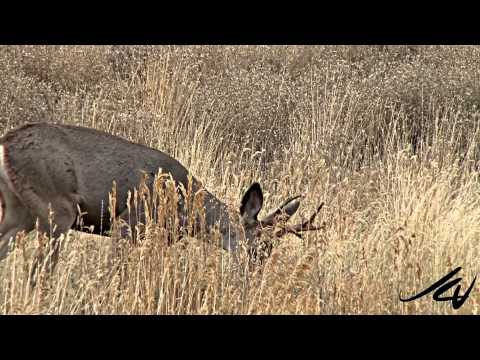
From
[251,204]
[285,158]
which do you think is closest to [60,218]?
[251,204]

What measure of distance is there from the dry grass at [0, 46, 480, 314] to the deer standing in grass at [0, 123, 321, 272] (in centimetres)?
27

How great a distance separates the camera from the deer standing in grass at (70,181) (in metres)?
8.01

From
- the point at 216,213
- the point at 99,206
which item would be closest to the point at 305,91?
the point at 216,213

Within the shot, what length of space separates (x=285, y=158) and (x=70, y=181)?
3.64 meters

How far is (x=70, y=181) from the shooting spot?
820 centimetres

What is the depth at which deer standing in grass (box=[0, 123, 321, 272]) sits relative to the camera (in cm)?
801

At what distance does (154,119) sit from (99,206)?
3.97 metres

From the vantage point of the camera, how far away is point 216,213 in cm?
893

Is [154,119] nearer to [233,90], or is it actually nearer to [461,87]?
[233,90]

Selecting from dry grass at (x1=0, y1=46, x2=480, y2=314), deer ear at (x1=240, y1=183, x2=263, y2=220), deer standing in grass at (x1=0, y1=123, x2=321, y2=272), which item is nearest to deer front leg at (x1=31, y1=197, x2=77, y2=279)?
deer standing in grass at (x1=0, y1=123, x2=321, y2=272)

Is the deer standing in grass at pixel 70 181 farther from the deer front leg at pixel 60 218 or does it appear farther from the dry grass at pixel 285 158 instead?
the dry grass at pixel 285 158

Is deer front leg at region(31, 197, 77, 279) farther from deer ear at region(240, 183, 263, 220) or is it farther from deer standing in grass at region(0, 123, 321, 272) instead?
deer ear at region(240, 183, 263, 220)

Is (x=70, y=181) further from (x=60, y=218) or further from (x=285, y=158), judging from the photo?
(x=285, y=158)

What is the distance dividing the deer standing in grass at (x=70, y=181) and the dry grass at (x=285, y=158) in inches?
10.5
